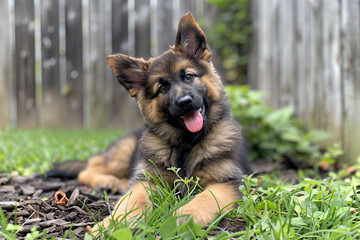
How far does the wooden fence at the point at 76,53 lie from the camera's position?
743cm

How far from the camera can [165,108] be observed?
2918mm

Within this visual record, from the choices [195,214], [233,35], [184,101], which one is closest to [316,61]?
[184,101]

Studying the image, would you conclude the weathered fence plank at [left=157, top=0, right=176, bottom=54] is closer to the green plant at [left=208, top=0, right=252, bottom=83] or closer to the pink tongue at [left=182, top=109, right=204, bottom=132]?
the green plant at [left=208, top=0, right=252, bottom=83]

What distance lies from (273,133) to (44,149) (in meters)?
3.04

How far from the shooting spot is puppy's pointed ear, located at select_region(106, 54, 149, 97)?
2955 millimetres

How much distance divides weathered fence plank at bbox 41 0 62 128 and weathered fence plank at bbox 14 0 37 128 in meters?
0.21

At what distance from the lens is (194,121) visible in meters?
2.77

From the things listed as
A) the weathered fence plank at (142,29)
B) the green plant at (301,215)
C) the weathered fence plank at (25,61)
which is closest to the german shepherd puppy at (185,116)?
the green plant at (301,215)

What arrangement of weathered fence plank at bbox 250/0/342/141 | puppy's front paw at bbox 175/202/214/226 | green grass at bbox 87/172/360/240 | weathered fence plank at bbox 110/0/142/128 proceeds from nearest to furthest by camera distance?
1. green grass at bbox 87/172/360/240
2. puppy's front paw at bbox 175/202/214/226
3. weathered fence plank at bbox 250/0/342/141
4. weathered fence plank at bbox 110/0/142/128

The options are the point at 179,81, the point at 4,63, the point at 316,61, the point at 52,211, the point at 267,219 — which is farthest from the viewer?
the point at 4,63

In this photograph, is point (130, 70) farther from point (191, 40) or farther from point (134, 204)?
point (134, 204)

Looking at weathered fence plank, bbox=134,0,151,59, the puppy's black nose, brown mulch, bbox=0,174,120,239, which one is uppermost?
weathered fence plank, bbox=134,0,151,59

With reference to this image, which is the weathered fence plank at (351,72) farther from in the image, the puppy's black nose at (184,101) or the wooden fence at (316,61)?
the puppy's black nose at (184,101)

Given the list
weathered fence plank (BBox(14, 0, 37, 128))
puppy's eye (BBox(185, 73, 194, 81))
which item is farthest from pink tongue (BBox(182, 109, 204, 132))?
weathered fence plank (BBox(14, 0, 37, 128))
